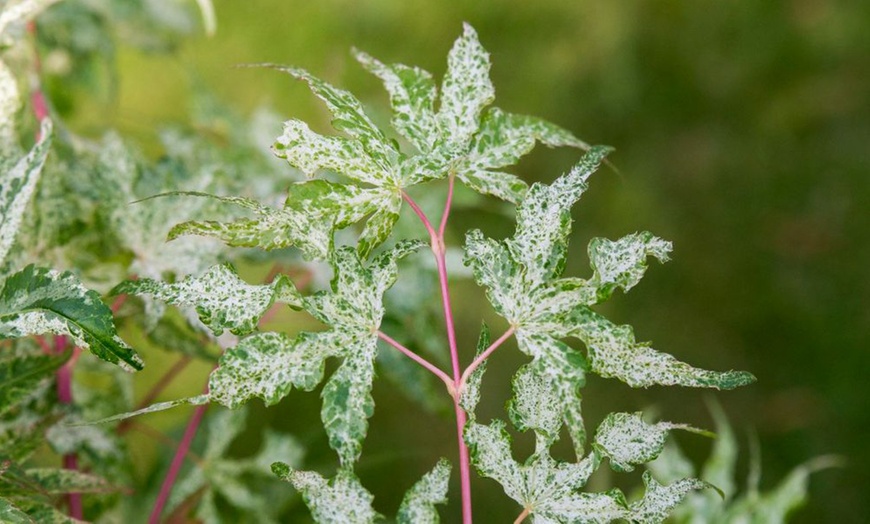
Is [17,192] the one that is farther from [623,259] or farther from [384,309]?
[623,259]

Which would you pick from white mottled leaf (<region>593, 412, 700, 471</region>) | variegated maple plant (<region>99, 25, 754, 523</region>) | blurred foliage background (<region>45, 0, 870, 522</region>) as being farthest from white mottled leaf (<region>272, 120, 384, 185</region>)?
blurred foliage background (<region>45, 0, 870, 522</region>)

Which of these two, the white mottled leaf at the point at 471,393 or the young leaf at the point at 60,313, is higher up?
the white mottled leaf at the point at 471,393

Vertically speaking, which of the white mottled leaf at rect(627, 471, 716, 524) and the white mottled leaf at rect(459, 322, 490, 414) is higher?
the white mottled leaf at rect(459, 322, 490, 414)

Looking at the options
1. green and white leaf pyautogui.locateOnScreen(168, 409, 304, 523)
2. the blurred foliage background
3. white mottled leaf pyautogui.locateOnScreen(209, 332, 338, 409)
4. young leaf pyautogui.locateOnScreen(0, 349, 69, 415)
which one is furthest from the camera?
the blurred foliage background

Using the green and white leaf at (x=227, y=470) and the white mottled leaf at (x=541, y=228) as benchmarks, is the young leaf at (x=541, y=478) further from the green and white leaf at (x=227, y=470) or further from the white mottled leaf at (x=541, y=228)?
the green and white leaf at (x=227, y=470)

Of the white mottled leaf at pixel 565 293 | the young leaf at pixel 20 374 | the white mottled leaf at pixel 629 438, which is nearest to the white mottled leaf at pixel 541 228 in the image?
the white mottled leaf at pixel 565 293

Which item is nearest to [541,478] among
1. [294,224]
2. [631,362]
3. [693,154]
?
[631,362]

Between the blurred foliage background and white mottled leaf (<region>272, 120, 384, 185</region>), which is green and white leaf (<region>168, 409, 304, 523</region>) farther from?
the blurred foliage background
